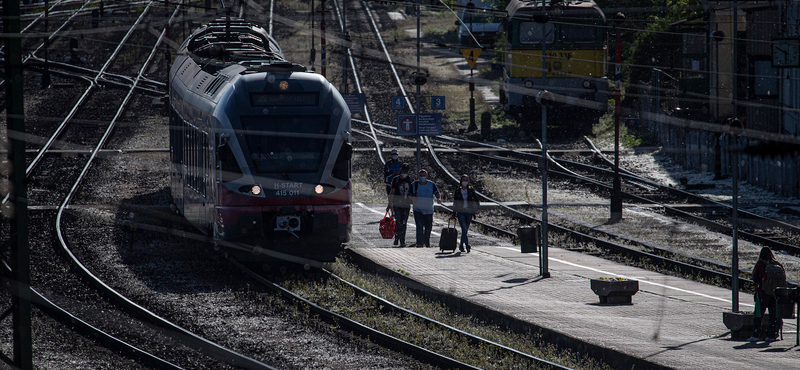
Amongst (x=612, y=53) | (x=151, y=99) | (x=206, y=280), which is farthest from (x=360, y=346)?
(x=612, y=53)

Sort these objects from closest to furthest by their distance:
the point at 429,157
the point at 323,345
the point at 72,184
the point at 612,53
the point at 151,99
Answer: the point at 323,345 < the point at 72,184 < the point at 429,157 < the point at 151,99 < the point at 612,53

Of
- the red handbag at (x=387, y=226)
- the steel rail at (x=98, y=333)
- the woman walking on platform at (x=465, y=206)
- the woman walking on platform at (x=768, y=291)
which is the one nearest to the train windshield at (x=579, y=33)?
the woman walking on platform at (x=465, y=206)

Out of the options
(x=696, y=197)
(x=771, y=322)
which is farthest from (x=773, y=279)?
(x=696, y=197)

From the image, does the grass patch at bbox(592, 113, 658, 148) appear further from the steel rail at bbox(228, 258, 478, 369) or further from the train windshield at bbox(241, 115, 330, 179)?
the steel rail at bbox(228, 258, 478, 369)

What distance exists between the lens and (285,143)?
14547 millimetres

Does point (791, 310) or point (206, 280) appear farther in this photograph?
point (206, 280)

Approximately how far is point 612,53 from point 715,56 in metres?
12.8

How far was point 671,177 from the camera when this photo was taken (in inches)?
1143

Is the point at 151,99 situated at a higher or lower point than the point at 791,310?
higher

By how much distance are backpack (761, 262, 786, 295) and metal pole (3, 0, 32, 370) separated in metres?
9.32

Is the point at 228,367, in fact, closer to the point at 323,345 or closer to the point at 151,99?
the point at 323,345

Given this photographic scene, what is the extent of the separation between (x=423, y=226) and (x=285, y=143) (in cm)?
537

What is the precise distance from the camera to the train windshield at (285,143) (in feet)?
47.4

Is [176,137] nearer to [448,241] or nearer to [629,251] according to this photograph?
[448,241]
